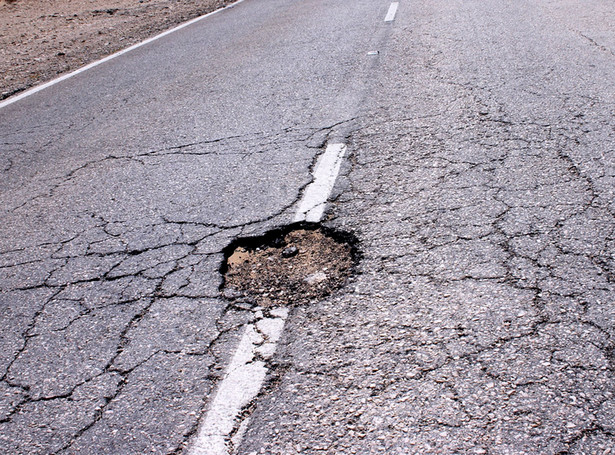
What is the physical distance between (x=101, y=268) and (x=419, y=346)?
1.88 metres

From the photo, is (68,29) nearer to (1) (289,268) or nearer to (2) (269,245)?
(2) (269,245)

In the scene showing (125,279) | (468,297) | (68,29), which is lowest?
(468,297)

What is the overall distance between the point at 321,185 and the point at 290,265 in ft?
3.08

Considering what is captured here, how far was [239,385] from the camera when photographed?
2.30m

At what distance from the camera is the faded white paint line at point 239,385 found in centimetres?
207

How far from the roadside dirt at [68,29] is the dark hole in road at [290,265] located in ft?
19.0

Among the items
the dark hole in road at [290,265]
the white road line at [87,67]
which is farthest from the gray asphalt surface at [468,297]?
the white road line at [87,67]

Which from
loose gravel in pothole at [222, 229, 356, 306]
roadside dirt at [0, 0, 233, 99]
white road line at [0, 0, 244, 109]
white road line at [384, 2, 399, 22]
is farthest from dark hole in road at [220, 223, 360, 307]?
white road line at [384, 2, 399, 22]

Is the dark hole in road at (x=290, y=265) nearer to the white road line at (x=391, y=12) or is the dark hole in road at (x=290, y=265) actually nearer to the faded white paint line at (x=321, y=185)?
the faded white paint line at (x=321, y=185)

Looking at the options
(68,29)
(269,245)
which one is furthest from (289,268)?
(68,29)

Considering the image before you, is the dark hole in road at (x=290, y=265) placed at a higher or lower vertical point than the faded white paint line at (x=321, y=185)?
lower

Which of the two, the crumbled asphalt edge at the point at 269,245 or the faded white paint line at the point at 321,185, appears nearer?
the crumbled asphalt edge at the point at 269,245

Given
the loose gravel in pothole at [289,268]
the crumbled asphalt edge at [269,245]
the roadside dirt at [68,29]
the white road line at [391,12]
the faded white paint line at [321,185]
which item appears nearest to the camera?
the crumbled asphalt edge at [269,245]

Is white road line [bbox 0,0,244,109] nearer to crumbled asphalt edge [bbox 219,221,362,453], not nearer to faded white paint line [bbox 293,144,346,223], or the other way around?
faded white paint line [bbox 293,144,346,223]
